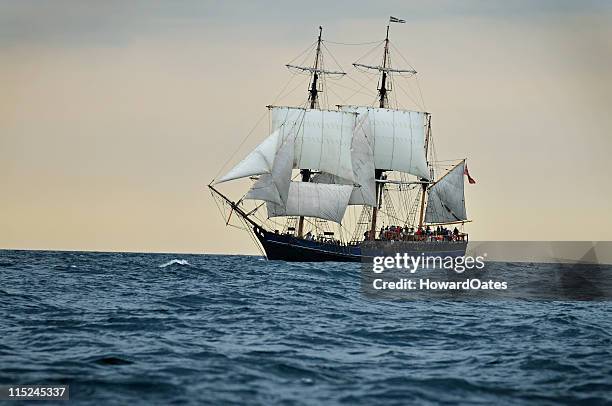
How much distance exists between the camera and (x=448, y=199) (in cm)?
12912

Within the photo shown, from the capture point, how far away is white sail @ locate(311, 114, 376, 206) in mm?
120438

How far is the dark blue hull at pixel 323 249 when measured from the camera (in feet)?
384

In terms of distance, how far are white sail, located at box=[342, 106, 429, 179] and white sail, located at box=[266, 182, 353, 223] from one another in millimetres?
11944

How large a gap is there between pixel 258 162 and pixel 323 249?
1746 cm

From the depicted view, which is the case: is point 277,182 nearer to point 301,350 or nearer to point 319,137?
point 319,137

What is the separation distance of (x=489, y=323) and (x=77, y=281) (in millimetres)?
28963

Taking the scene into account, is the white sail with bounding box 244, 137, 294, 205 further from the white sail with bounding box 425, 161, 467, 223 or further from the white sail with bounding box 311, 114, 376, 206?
the white sail with bounding box 425, 161, 467, 223

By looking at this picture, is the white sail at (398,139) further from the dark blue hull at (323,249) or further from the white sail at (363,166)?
the dark blue hull at (323,249)

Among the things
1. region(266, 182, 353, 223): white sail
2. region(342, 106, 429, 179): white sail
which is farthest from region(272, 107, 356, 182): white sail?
region(342, 106, 429, 179): white sail

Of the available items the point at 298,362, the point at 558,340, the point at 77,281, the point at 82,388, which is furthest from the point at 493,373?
the point at 77,281

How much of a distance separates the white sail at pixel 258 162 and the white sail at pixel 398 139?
1775 cm

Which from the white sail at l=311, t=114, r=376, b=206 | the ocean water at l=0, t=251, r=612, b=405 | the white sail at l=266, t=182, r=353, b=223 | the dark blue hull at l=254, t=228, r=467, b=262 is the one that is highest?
the white sail at l=311, t=114, r=376, b=206

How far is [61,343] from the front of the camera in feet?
87.4

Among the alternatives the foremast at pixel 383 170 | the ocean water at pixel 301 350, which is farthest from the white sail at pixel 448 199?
the ocean water at pixel 301 350
